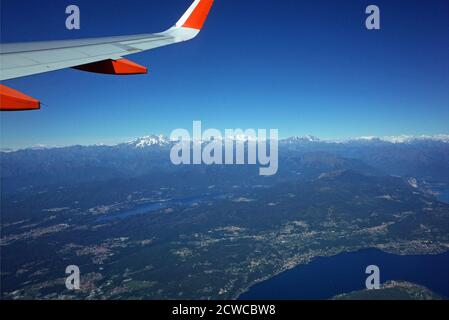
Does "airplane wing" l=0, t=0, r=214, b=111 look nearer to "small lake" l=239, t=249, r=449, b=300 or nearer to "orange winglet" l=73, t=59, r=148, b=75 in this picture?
"orange winglet" l=73, t=59, r=148, b=75

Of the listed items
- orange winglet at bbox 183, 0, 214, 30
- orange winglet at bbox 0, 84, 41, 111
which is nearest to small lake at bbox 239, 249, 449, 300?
orange winglet at bbox 183, 0, 214, 30

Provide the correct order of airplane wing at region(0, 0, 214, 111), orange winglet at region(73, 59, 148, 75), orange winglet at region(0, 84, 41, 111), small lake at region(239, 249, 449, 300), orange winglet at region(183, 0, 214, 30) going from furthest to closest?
1. small lake at region(239, 249, 449, 300)
2. orange winglet at region(183, 0, 214, 30)
3. orange winglet at region(73, 59, 148, 75)
4. airplane wing at region(0, 0, 214, 111)
5. orange winglet at region(0, 84, 41, 111)

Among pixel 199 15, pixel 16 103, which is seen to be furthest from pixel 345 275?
pixel 16 103

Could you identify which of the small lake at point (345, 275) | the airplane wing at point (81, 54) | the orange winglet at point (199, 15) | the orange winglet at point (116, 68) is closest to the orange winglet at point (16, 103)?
the airplane wing at point (81, 54)

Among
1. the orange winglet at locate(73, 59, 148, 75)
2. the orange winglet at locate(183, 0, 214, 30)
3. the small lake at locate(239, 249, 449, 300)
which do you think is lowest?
the small lake at locate(239, 249, 449, 300)

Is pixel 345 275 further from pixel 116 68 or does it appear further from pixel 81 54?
pixel 81 54
